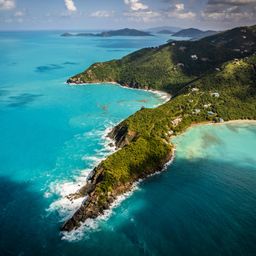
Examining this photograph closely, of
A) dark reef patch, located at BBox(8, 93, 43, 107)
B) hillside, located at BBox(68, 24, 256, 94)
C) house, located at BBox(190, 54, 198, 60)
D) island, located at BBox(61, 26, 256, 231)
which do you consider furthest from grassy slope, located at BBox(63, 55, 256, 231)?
dark reef patch, located at BBox(8, 93, 43, 107)

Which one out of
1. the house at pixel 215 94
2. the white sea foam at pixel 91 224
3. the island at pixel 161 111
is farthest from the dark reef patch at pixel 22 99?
the white sea foam at pixel 91 224

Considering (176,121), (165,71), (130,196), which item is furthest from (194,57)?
(130,196)

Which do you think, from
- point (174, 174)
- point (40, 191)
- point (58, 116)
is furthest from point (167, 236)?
point (58, 116)

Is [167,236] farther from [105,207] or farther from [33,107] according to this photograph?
[33,107]

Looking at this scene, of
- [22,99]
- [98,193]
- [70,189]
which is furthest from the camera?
[22,99]

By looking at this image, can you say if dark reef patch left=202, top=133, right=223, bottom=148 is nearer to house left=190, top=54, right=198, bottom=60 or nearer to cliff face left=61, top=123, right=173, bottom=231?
cliff face left=61, top=123, right=173, bottom=231

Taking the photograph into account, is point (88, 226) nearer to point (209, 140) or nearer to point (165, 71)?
point (209, 140)

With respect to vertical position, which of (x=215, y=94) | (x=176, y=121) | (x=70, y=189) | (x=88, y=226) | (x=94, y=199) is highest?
(x=215, y=94)
